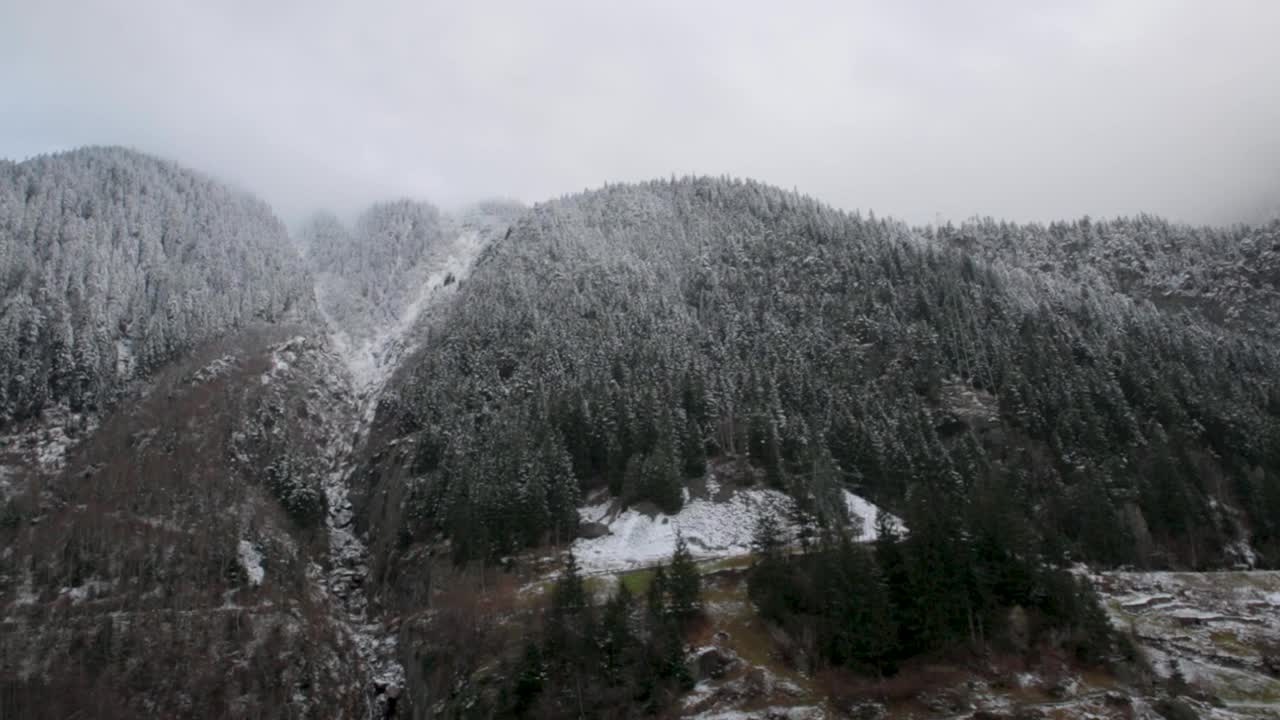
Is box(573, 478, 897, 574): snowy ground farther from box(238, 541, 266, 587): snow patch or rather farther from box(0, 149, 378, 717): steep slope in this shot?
box(238, 541, 266, 587): snow patch

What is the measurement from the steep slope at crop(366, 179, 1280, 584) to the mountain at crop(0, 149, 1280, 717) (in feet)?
2.15

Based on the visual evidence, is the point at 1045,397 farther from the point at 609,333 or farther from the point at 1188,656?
the point at 609,333

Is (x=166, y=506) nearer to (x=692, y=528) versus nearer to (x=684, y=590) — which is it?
(x=692, y=528)

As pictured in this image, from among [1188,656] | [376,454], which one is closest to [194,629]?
[376,454]

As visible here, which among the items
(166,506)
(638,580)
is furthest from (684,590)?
(166,506)

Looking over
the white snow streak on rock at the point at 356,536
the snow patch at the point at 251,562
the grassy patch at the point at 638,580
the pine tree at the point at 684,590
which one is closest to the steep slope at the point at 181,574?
the snow patch at the point at 251,562

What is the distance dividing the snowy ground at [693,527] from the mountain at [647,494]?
19.4 inches

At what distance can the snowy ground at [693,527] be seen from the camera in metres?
82.2

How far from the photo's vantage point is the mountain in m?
58.7

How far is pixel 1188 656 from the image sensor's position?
57.0 metres

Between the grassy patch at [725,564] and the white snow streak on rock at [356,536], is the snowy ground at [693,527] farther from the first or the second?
the white snow streak on rock at [356,536]

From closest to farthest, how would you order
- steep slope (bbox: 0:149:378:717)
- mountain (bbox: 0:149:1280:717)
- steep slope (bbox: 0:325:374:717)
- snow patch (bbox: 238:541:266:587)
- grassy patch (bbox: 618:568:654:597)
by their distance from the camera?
mountain (bbox: 0:149:1280:717)
grassy patch (bbox: 618:568:654:597)
steep slope (bbox: 0:325:374:717)
steep slope (bbox: 0:149:378:717)
snow patch (bbox: 238:541:266:587)

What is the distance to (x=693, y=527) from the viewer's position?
286ft

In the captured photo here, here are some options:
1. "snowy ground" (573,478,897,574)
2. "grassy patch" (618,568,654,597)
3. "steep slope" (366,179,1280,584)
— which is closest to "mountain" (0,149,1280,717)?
"grassy patch" (618,568,654,597)
